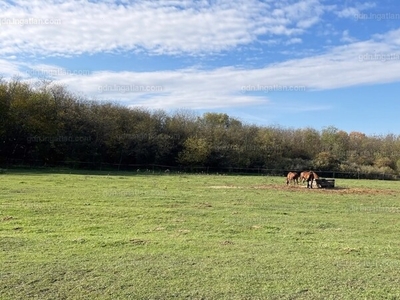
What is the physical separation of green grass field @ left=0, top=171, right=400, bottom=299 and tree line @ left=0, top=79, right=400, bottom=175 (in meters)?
33.5

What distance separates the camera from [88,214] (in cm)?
1205

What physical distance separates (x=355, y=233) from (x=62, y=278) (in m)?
7.81

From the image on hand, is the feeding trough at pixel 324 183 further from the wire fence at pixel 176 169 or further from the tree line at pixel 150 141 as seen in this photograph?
the tree line at pixel 150 141

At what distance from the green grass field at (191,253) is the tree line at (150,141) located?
110ft

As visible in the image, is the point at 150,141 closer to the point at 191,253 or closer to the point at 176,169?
the point at 176,169

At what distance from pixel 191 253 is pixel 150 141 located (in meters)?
41.7

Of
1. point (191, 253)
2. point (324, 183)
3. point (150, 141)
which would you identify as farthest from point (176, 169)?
point (191, 253)

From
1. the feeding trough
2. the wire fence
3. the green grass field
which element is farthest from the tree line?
the green grass field

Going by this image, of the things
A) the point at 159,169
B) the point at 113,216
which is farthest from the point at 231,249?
the point at 159,169

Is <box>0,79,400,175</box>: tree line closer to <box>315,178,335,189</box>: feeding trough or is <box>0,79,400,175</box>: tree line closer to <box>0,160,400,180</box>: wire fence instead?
<box>0,160,400,180</box>: wire fence

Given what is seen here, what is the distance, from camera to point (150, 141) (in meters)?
48.4

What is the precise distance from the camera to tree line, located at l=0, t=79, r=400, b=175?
144 feet

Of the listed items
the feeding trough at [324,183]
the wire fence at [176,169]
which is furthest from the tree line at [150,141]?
the feeding trough at [324,183]

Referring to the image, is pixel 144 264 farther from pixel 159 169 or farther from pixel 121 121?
pixel 121 121
